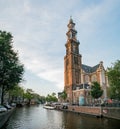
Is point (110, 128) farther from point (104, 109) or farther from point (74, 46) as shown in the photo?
point (74, 46)

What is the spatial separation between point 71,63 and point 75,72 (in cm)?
596

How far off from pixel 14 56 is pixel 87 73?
7404 centimetres

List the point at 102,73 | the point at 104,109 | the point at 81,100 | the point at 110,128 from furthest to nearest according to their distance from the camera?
the point at 102,73 → the point at 81,100 → the point at 104,109 → the point at 110,128

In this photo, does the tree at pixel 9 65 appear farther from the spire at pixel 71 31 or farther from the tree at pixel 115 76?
the spire at pixel 71 31

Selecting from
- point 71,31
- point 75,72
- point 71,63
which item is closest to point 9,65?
point 71,63

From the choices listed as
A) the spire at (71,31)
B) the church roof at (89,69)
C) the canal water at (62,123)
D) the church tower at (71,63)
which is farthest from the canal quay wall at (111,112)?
the spire at (71,31)

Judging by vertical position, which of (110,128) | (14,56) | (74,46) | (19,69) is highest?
(74,46)

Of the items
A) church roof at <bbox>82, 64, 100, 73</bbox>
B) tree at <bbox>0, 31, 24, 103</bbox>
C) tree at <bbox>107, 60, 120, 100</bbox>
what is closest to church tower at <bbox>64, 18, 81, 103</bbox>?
church roof at <bbox>82, 64, 100, 73</bbox>

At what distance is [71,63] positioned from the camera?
4326 inches

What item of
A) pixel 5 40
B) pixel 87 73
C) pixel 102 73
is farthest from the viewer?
pixel 87 73

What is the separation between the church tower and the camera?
107 m

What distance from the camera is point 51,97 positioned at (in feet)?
536

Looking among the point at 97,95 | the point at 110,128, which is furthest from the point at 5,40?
the point at 97,95

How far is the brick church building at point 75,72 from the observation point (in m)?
101
